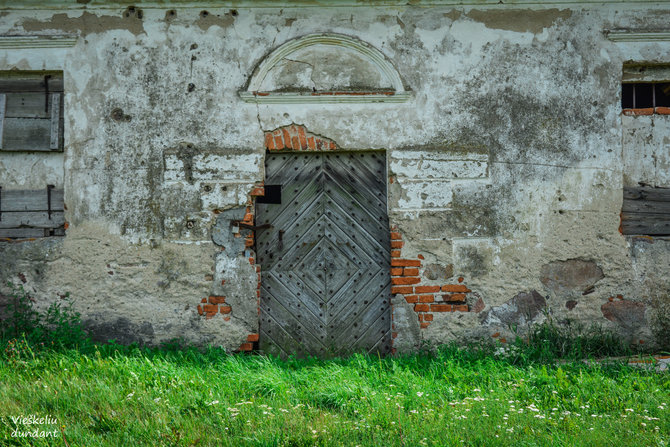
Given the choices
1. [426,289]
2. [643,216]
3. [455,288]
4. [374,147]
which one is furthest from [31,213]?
[643,216]

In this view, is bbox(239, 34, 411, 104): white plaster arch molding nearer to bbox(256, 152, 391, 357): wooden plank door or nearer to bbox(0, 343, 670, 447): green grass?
bbox(256, 152, 391, 357): wooden plank door

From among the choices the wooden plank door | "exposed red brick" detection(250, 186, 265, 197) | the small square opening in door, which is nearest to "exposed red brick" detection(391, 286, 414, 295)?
the wooden plank door

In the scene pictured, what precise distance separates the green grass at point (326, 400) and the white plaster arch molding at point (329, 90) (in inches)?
99.5

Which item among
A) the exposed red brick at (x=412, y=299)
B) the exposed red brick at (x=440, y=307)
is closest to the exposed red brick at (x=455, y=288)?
the exposed red brick at (x=440, y=307)

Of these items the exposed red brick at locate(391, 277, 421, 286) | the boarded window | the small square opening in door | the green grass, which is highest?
the boarded window

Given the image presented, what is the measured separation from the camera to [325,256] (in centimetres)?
535

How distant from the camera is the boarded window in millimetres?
5391

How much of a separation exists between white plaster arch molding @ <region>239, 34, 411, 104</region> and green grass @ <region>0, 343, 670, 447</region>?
2526 millimetres

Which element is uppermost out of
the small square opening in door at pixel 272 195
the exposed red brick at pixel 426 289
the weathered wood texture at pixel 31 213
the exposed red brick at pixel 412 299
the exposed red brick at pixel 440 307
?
the small square opening in door at pixel 272 195

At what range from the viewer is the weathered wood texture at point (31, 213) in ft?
17.6

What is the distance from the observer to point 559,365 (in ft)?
15.0

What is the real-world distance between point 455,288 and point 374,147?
161cm

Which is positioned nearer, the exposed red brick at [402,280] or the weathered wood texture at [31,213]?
the exposed red brick at [402,280]

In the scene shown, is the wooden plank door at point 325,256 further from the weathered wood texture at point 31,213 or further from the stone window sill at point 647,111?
the stone window sill at point 647,111
